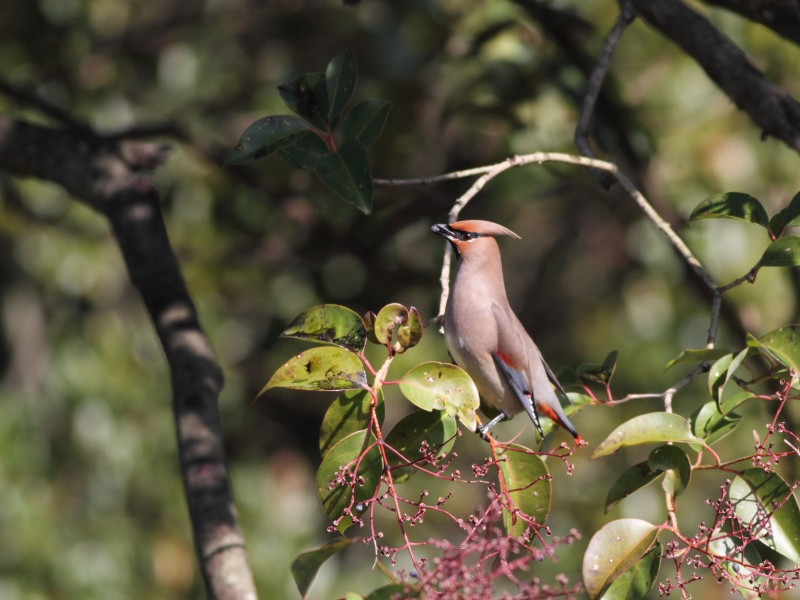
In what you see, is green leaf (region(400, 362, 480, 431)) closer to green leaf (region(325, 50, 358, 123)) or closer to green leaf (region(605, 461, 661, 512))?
green leaf (region(605, 461, 661, 512))

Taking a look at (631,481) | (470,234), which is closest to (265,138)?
(470,234)

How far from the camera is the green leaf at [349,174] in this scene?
2.02m

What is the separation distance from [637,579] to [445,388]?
18.3 inches

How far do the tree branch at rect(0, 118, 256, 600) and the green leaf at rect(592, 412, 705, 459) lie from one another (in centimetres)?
70

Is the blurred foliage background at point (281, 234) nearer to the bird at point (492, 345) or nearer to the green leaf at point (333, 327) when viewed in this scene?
the bird at point (492, 345)

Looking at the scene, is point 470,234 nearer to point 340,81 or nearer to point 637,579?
point 340,81

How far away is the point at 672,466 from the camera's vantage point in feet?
5.72

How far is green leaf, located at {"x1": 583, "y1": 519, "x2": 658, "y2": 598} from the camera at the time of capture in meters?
1.66

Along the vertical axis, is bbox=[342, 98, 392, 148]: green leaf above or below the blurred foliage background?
above

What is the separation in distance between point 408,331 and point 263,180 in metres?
2.27

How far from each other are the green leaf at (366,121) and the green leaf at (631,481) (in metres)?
0.89

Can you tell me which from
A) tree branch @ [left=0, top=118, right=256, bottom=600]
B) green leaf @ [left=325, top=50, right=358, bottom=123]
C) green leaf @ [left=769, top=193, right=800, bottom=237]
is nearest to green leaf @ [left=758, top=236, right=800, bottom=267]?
green leaf @ [left=769, top=193, right=800, bottom=237]

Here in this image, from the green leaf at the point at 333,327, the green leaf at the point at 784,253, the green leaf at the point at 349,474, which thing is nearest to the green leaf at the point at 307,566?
the green leaf at the point at 349,474

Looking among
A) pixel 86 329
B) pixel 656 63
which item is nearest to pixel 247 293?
pixel 86 329
